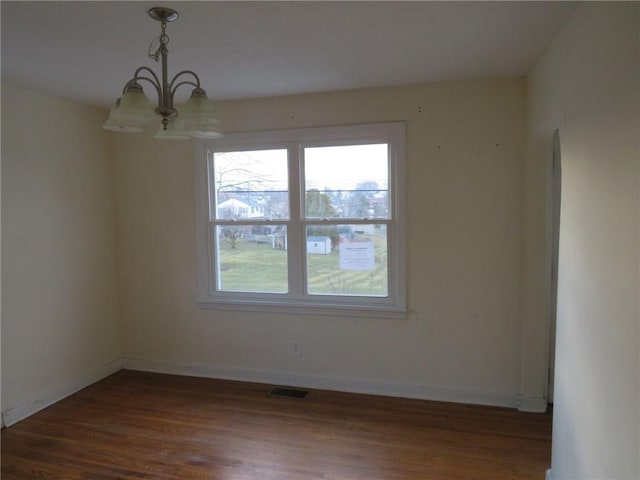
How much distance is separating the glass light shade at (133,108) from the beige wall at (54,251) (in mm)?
1848

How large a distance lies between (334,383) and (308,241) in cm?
119

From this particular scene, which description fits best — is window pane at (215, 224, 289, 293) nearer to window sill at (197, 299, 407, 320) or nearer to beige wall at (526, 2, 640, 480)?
window sill at (197, 299, 407, 320)

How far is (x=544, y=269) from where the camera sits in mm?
2971

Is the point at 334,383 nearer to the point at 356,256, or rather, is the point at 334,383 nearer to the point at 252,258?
the point at 356,256

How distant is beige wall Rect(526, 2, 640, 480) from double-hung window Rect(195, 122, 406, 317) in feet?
4.48

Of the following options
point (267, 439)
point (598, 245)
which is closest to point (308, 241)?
point (267, 439)

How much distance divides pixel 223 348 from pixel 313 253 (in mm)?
1186

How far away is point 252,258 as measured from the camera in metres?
3.71

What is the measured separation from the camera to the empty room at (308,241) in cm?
196

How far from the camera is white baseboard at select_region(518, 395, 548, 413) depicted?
10.1ft

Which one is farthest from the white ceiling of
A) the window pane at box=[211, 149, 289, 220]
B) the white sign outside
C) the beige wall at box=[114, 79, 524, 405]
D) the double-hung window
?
the white sign outside

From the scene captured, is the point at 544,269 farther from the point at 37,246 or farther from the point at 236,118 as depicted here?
the point at 37,246

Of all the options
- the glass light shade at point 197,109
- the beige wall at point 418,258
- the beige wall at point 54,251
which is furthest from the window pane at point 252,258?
the glass light shade at point 197,109

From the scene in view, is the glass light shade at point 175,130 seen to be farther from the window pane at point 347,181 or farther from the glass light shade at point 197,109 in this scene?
the window pane at point 347,181
